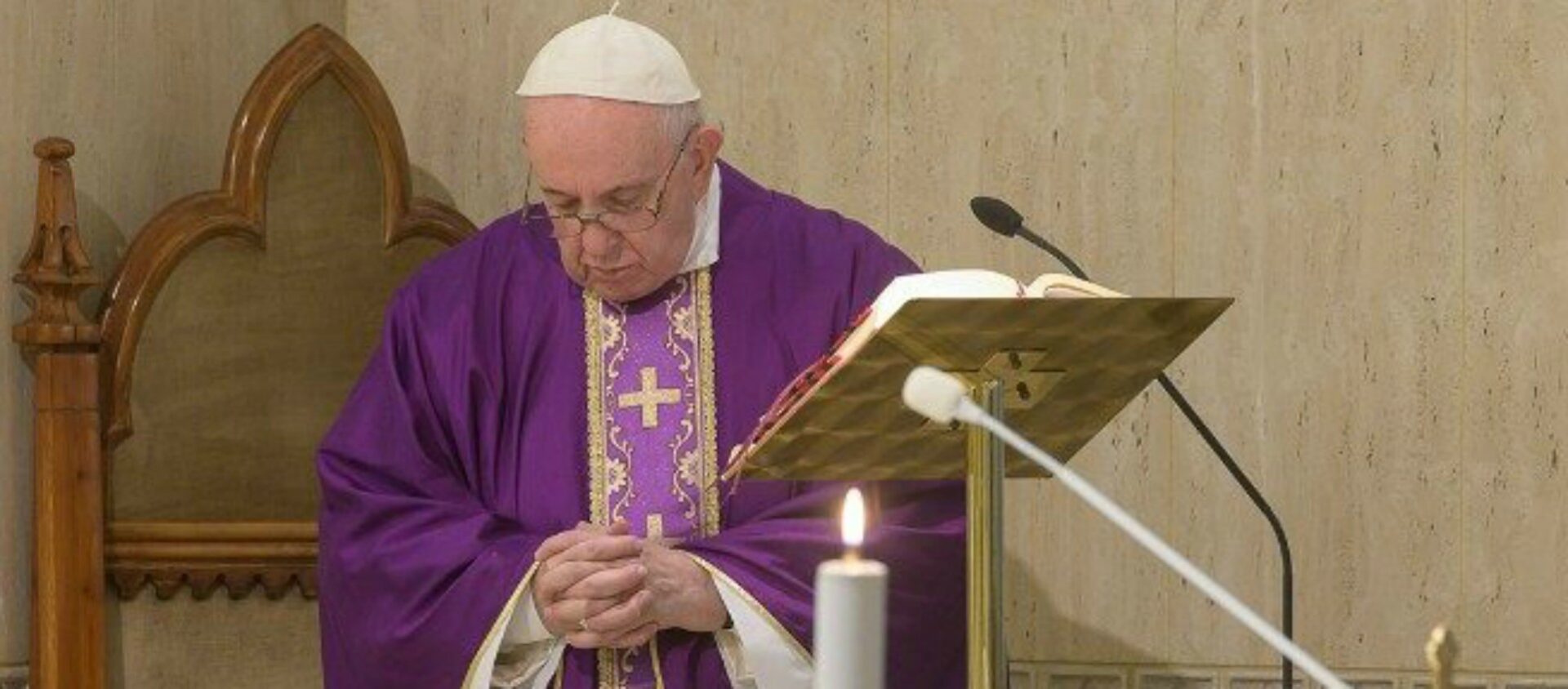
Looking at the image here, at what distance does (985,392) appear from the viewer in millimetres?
3666

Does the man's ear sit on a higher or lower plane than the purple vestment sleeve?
higher

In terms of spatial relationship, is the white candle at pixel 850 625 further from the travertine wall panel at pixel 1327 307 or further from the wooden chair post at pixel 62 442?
the travertine wall panel at pixel 1327 307

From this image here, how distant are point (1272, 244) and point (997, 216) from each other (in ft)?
5.23

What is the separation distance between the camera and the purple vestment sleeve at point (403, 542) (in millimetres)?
5027

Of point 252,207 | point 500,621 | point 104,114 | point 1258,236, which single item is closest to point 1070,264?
point 500,621

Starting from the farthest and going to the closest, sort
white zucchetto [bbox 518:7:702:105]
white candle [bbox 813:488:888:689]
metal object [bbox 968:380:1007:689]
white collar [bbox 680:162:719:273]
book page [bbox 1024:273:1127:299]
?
1. white collar [bbox 680:162:719:273]
2. white zucchetto [bbox 518:7:702:105]
3. book page [bbox 1024:273:1127:299]
4. metal object [bbox 968:380:1007:689]
5. white candle [bbox 813:488:888:689]

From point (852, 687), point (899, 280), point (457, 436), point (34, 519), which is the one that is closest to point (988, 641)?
point (899, 280)

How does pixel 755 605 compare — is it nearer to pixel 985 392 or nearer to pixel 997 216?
pixel 997 216

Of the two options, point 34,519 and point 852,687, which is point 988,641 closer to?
point 852,687

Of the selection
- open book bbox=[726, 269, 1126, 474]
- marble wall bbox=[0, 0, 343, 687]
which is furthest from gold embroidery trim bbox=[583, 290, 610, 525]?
marble wall bbox=[0, 0, 343, 687]

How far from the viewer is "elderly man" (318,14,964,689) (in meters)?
5.00

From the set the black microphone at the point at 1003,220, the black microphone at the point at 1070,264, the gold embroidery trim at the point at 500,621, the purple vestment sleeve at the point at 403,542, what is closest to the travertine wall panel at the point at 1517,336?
the black microphone at the point at 1070,264

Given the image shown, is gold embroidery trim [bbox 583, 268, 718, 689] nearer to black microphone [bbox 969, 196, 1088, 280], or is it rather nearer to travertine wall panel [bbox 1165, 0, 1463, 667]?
black microphone [bbox 969, 196, 1088, 280]

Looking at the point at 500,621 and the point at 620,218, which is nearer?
the point at 500,621
